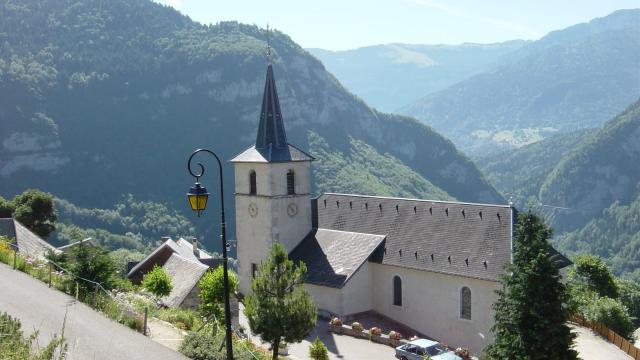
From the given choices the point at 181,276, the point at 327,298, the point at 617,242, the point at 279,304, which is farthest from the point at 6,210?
the point at 617,242

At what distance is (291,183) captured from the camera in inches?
1582

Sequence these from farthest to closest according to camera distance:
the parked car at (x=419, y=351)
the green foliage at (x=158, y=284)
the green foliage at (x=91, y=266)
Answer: the green foliage at (x=158, y=284) < the parked car at (x=419, y=351) < the green foliage at (x=91, y=266)

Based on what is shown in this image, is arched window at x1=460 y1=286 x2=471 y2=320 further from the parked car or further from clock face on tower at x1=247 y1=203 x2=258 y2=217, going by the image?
clock face on tower at x1=247 y1=203 x2=258 y2=217

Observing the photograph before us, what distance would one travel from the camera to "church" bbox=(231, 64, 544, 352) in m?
33.9

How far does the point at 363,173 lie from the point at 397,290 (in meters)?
124

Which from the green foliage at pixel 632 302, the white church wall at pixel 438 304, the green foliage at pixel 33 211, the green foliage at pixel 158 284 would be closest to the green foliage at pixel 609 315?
the white church wall at pixel 438 304

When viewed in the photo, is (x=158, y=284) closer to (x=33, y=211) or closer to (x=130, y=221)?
(x=33, y=211)

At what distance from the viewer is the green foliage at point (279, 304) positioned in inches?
939

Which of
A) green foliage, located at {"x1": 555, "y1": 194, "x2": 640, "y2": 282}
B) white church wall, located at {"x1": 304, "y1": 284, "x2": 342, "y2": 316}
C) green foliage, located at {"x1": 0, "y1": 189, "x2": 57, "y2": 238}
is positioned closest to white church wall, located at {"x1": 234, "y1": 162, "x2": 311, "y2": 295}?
white church wall, located at {"x1": 304, "y1": 284, "x2": 342, "y2": 316}

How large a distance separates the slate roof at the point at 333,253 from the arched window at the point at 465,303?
5957 mm

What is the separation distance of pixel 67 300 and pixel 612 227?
199 meters

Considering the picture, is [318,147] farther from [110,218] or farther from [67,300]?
[67,300]

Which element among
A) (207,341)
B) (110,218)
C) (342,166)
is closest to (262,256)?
(207,341)

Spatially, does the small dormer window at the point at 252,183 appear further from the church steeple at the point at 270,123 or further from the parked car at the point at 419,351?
the parked car at the point at 419,351
